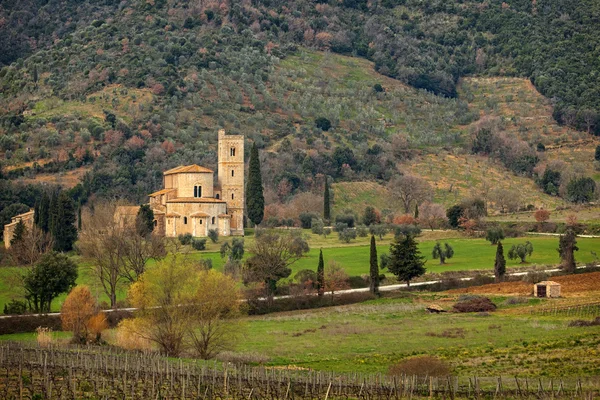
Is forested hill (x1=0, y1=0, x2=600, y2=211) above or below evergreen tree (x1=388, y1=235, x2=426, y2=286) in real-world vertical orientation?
above

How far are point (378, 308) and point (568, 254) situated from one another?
644 inches

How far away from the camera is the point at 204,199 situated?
9394cm

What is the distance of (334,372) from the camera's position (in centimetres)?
4309

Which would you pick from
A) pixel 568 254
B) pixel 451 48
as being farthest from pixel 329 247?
pixel 451 48

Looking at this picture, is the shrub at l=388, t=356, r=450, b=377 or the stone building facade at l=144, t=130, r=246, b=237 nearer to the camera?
the shrub at l=388, t=356, r=450, b=377

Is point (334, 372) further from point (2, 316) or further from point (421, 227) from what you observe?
point (421, 227)

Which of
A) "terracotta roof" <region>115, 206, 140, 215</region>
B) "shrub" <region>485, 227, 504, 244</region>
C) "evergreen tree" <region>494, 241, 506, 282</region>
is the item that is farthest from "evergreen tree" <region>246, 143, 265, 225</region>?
"evergreen tree" <region>494, 241, 506, 282</region>

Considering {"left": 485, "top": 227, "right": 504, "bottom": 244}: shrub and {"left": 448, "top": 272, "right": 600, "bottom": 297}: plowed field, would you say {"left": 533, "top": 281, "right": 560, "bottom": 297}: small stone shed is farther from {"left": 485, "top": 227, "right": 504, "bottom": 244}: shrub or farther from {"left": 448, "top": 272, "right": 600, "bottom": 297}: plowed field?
{"left": 485, "top": 227, "right": 504, "bottom": 244}: shrub

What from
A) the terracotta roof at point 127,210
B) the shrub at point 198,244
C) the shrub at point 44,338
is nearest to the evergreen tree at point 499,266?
the shrub at point 198,244

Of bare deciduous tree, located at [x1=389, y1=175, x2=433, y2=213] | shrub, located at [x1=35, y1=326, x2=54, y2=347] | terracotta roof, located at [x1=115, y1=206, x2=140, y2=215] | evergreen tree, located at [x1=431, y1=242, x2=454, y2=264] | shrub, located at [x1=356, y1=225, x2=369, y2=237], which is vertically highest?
bare deciduous tree, located at [x1=389, y1=175, x2=433, y2=213]

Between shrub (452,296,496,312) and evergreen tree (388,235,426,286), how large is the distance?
27.1 feet

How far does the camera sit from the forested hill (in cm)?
12788

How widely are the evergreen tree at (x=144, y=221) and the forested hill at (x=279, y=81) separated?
25530 millimetres

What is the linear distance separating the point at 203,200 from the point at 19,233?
1654 centimetres
